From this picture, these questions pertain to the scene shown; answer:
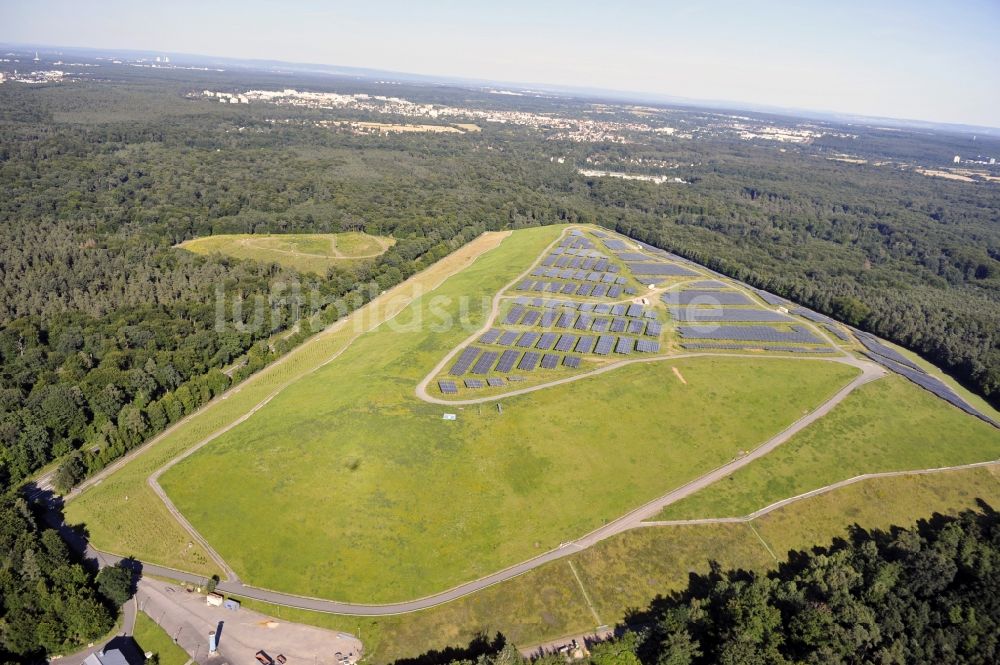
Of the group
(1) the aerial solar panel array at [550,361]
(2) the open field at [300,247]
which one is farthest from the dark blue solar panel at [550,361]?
(2) the open field at [300,247]

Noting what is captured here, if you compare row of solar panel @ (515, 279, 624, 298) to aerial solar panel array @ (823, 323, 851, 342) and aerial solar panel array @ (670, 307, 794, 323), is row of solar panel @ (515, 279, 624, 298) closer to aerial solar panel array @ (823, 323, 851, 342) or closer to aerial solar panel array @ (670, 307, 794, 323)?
aerial solar panel array @ (670, 307, 794, 323)

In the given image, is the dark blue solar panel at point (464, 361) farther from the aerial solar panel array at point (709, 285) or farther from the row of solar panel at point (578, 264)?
the aerial solar panel array at point (709, 285)

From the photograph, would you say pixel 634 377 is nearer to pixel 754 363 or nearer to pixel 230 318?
pixel 754 363

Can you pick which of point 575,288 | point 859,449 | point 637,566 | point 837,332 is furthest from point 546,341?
point 837,332

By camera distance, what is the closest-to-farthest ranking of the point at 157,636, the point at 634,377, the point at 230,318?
the point at 157,636
the point at 634,377
the point at 230,318

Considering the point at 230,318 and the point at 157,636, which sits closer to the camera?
the point at 157,636

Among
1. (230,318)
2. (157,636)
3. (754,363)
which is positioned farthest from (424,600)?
(230,318)
